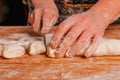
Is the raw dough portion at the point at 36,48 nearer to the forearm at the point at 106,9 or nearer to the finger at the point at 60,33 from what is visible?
the finger at the point at 60,33

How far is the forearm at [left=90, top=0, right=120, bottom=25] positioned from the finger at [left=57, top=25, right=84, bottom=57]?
16 centimetres

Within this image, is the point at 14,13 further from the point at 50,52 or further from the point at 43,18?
the point at 50,52

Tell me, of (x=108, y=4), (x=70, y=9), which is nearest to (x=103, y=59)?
(x=108, y=4)

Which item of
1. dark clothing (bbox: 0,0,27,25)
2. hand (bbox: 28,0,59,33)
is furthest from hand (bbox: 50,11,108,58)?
dark clothing (bbox: 0,0,27,25)

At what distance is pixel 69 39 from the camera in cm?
107

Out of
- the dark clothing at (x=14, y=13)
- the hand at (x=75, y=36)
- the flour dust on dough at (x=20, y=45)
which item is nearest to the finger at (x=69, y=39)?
the hand at (x=75, y=36)

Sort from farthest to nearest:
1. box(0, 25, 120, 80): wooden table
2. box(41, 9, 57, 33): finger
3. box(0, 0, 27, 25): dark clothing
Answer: box(0, 0, 27, 25): dark clothing, box(41, 9, 57, 33): finger, box(0, 25, 120, 80): wooden table

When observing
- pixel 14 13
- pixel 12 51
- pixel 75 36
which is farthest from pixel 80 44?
pixel 14 13

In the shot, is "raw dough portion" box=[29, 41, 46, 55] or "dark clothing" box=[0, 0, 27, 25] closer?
"raw dough portion" box=[29, 41, 46, 55]

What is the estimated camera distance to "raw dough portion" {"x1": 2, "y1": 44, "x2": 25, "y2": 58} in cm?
111

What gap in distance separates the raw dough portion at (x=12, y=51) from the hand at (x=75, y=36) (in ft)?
0.49

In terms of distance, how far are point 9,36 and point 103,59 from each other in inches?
20.1

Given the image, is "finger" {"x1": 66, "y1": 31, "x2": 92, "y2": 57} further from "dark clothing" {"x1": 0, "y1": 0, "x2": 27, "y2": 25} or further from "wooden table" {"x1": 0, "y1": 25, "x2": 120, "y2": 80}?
"dark clothing" {"x1": 0, "y1": 0, "x2": 27, "y2": 25}

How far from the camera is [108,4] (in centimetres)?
121
